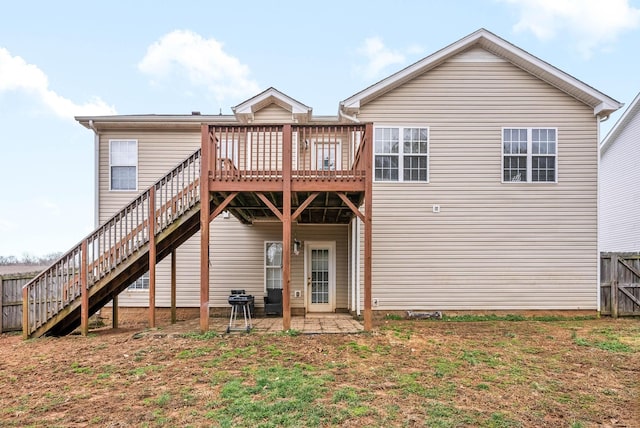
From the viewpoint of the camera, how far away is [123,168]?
1162 cm

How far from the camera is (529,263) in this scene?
33.3 ft

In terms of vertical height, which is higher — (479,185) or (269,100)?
(269,100)

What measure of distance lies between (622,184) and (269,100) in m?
14.3

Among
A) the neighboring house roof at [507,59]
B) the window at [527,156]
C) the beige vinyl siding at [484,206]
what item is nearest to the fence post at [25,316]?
the beige vinyl siding at [484,206]

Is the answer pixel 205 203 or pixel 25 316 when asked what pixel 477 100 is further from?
pixel 25 316

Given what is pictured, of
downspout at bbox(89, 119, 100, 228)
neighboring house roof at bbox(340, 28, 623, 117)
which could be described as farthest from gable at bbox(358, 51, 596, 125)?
downspout at bbox(89, 119, 100, 228)

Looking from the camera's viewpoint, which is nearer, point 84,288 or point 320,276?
point 84,288

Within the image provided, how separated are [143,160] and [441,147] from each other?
8634 millimetres

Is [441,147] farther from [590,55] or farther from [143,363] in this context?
[590,55]

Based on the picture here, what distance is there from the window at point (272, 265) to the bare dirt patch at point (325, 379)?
394cm

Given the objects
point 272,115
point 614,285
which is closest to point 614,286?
point 614,285

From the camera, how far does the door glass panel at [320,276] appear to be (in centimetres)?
1171

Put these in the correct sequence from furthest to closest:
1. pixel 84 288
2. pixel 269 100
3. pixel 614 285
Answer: pixel 269 100 < pixel 614 285 < pixel 84 288

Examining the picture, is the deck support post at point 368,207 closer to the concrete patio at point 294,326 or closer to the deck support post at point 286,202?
the concrete patio at point 294,326
